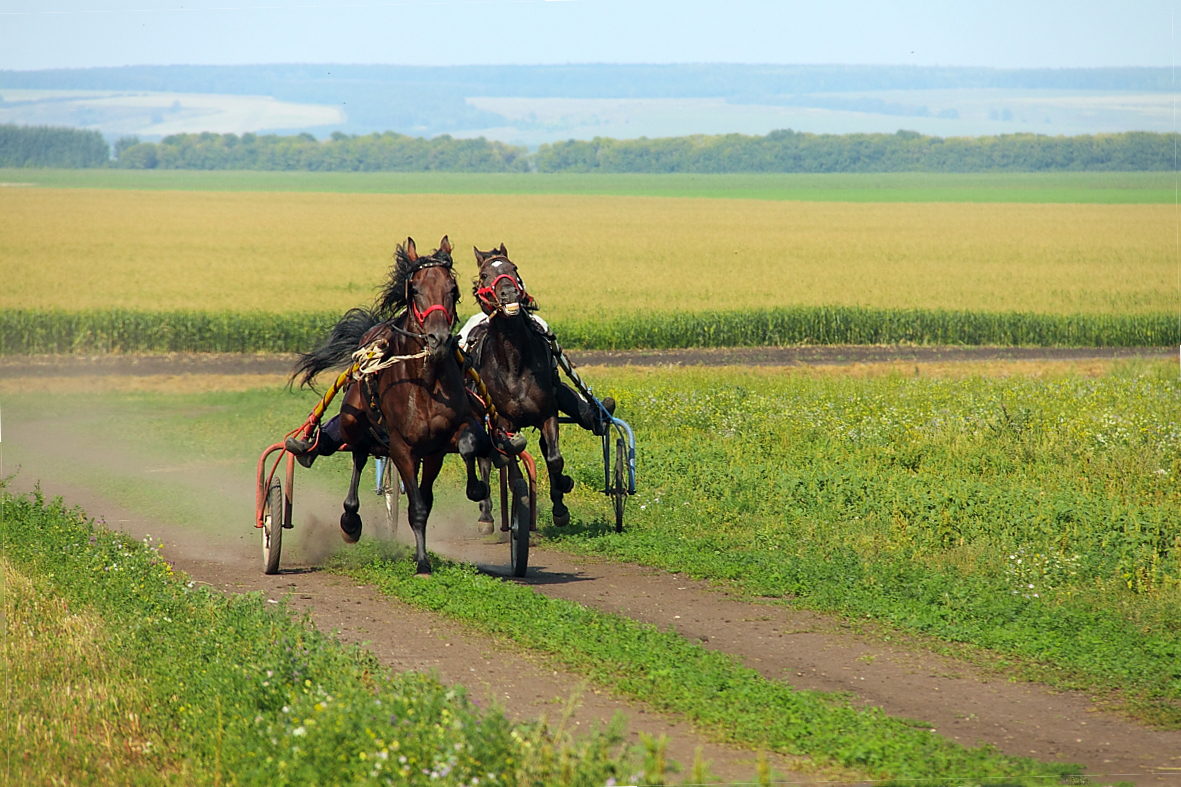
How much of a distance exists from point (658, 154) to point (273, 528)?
153926 mm

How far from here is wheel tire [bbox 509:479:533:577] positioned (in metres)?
10.3

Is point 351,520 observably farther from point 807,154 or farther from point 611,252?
point 807,154

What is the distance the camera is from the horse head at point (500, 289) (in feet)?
36.3

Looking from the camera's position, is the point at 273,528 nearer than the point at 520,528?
No

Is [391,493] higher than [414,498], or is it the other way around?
[414,498]

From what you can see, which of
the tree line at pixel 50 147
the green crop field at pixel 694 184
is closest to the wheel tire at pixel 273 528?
the green crop field at pixel 694 184

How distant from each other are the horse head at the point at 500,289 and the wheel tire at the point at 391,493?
259 cm

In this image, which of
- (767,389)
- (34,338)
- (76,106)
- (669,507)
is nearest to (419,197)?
(76,106)

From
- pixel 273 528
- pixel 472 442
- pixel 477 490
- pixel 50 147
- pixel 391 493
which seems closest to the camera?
pixel 472 442

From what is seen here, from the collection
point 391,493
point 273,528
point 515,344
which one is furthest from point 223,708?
point 391,493

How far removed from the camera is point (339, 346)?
43.1ft

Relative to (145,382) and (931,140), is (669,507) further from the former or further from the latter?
(931,140)

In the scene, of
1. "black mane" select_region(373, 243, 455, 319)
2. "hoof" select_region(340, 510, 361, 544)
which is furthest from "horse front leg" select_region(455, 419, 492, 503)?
"hoof" select_region(340, 510, 361, 544)

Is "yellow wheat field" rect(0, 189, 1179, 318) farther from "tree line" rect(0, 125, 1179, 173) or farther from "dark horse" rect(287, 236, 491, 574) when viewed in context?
"tree line" rect(0, 125, 1179, 173)
